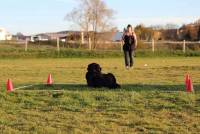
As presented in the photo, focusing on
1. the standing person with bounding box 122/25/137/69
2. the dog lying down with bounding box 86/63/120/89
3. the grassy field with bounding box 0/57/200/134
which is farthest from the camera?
the standing person with bounding box 122/25/137/69

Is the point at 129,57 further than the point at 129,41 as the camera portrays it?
Yes

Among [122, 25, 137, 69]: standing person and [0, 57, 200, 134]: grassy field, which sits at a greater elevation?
[122, 25, 137, 69]: standing person

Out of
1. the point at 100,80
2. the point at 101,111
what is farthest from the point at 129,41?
the point at 101,111

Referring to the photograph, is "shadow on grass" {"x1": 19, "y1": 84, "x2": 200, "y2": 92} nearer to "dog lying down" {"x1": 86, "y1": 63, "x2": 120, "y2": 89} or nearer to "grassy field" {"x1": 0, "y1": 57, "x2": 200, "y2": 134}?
"grassy field" {"x1": 0, "y1": 57, "x2": 200, "y2": 134}

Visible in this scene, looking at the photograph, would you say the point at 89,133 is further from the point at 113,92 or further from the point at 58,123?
the point at 113,92

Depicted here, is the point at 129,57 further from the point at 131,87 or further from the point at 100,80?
the point at 100,80

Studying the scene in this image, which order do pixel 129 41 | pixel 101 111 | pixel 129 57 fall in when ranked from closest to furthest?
pixel 101 111, pixel 129 41, pixel 129 57

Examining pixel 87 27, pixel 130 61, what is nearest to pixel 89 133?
pixel 130 61

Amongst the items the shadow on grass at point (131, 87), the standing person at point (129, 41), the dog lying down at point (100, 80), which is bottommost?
the shadow on grass at point (131, 87)

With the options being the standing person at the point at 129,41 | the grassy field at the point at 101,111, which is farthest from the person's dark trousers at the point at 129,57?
the grassy field at the point at 101,111

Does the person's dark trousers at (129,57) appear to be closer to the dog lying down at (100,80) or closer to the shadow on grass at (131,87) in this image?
the shadow on grass at (131,87)

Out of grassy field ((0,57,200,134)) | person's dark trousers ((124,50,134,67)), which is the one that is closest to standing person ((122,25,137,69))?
person's dark trousers ((124,50,134,67))

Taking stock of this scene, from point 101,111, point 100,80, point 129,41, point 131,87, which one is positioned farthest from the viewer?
point 129,41

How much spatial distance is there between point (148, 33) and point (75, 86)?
60.1m
